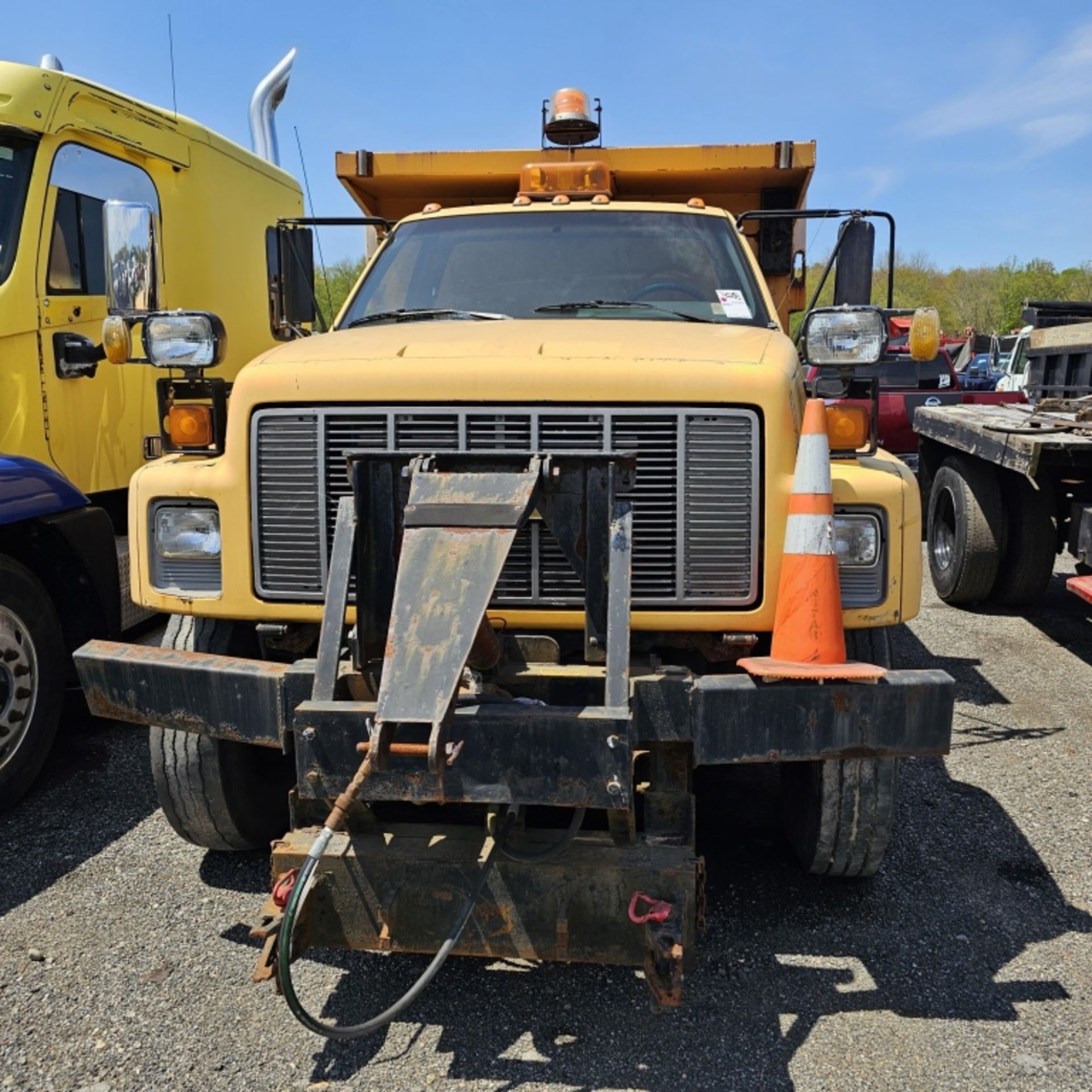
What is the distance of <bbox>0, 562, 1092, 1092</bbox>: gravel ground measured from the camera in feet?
8.86

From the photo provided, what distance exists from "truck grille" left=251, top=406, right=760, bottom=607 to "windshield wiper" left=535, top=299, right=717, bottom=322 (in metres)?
1.19

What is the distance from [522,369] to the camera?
117 inches

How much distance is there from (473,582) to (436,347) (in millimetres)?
1016

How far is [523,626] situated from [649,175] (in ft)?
14.2

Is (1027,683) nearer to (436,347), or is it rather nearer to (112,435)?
(436,347)

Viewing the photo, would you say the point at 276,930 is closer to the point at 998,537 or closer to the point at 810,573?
the point at 810,573

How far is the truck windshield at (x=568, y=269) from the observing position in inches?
164

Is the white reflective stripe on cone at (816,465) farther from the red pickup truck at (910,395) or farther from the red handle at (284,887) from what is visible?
the red pickup truck at (910,395)

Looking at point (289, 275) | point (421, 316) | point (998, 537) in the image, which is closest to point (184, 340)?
point (421, 316)

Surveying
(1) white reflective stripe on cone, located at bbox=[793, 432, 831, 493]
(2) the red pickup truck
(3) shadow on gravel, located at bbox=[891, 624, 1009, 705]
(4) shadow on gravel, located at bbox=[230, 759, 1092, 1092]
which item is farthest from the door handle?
(2) the red pickup truck

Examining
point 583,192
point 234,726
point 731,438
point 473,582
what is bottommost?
point 234,726

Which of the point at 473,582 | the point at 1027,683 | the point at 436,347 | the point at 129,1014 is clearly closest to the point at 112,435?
the point at 436,347

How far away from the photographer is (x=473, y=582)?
8.23 ft

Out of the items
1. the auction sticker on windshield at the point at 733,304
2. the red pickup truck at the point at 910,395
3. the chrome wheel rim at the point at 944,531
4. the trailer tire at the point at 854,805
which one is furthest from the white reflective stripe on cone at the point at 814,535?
the red pickup truck at the point at 910,395
